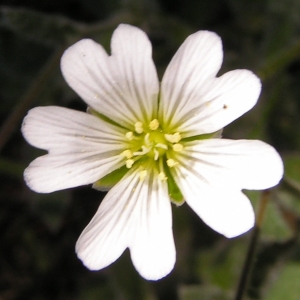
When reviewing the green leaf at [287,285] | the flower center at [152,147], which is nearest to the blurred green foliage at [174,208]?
the green leaf at [287,285]

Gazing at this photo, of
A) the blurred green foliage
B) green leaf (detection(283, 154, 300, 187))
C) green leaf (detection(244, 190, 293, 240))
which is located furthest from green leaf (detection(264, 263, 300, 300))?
green leaf (detection(283, 154, 300, 187))

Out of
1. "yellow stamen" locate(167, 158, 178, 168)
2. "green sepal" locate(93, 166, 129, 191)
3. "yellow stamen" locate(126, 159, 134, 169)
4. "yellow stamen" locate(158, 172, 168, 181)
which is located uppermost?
"yellow stamen" locate(126, 159, 134, 169)

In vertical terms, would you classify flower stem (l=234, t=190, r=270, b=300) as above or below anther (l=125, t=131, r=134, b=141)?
below

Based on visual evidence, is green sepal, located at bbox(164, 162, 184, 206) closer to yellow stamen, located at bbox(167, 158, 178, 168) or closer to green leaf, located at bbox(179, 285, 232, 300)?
yellow stamen, located at bbox(167, 158, 178, 168)

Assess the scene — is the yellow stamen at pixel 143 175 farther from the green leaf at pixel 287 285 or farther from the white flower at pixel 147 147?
the green leaf at pixel 287 285

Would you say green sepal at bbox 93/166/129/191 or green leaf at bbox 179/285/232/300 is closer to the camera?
green sepal at bbox 93/166/129/191

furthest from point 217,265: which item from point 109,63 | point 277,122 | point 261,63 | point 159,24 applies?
point 109,63

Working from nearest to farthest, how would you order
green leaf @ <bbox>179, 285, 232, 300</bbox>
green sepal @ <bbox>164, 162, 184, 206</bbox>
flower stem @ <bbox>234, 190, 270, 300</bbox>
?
1. green sepal @ <bbox>164, 162, 184, 206</bbox>
2. flower stem @ <bbox>234, 190, 270, 300</bbox>
3. green leaf @ <bbox>179, 285, 232, 300</bbox>

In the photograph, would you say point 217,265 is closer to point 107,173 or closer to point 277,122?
point 277,122
